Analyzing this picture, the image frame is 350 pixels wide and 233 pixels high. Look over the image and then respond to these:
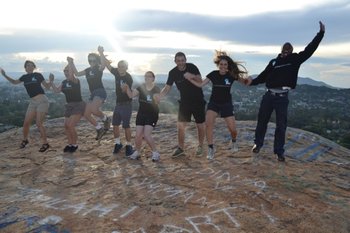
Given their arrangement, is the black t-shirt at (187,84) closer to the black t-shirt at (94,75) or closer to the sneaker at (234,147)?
the sneaker at (234,147)

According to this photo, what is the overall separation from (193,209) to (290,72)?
3.52 meters

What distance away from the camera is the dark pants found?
7117 mm

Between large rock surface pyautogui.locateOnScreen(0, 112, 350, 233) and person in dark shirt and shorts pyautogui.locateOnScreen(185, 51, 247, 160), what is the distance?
84cm

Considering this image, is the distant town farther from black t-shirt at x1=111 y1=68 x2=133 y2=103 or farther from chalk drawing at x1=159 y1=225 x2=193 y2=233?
chalk drawing at x1=159 y1=225 x2=193 y2=233

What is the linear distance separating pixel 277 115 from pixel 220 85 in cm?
134

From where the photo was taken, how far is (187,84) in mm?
7539

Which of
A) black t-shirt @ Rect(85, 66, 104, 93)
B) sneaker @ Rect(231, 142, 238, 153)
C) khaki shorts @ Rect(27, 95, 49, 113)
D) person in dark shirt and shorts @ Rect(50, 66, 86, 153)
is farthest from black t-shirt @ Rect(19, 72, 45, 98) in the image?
sneaker @ Rect(231, 142, 238, 153)

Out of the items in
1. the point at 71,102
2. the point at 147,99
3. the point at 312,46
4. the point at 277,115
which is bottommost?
the point at 71,102

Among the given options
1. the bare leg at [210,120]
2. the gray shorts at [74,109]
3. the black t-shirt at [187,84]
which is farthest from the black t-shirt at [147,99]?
the gray shorts at [74,109]

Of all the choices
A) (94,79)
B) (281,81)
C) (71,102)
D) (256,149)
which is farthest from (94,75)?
(281,81)

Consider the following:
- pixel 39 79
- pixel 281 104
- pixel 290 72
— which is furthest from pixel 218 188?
pixel 39 79

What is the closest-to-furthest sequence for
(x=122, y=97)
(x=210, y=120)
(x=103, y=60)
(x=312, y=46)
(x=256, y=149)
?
(x=312, y=46)
(x=210, y=120)
(x=256, y=149)
(x=122, y=97)
(x=103, y=60)

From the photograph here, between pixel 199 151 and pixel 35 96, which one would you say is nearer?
pixel 199 151

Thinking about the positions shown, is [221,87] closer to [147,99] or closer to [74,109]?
[147,99]
